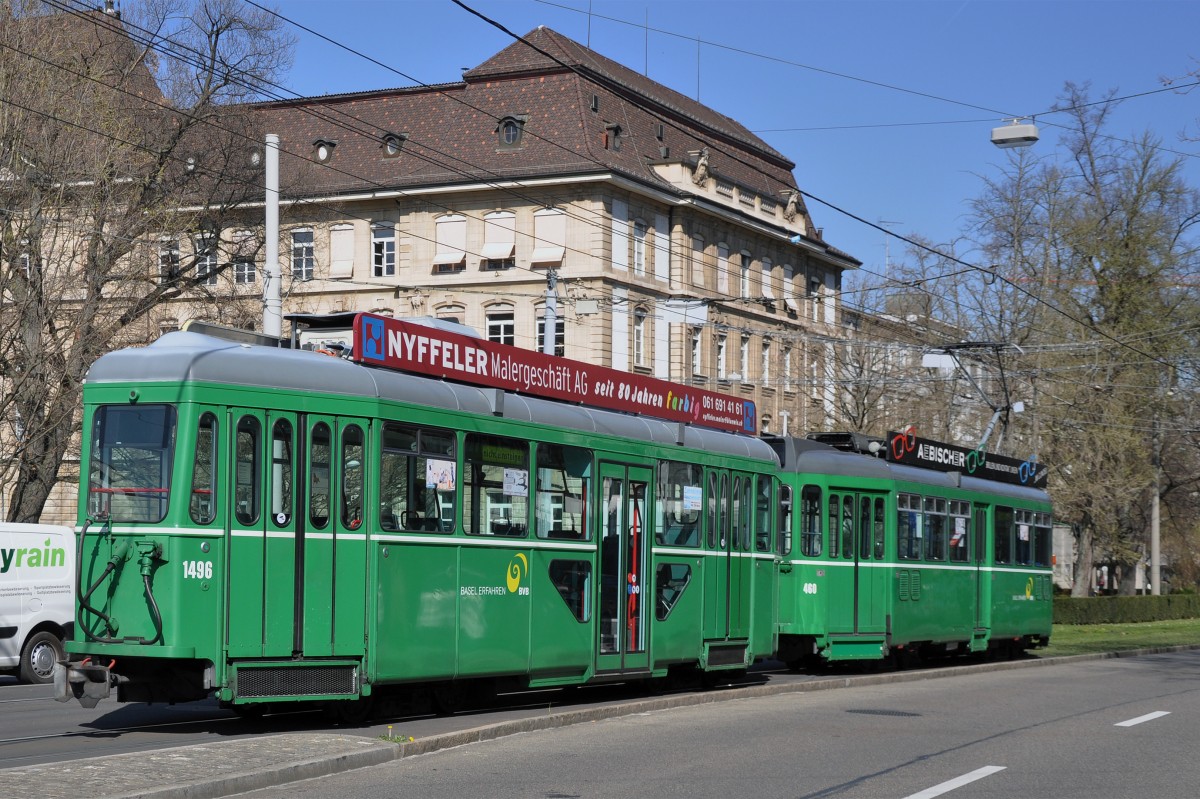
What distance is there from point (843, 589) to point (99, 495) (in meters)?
13.0

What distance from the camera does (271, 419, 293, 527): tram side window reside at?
1327 centimetres

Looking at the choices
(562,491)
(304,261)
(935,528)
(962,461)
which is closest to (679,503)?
(562,491)

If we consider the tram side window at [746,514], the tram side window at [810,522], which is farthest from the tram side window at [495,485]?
the tram side window at [810,522]

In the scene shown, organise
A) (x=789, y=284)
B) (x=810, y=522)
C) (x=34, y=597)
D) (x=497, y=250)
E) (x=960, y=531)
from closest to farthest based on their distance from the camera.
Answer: (x=34, y=597) → (x=810, y=522) → (x=960, y=531) → (x=497, y=250) → (x=789, y=284)

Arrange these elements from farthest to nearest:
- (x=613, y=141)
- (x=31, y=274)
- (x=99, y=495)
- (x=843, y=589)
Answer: (x=613, y=141), (x=31, y=274), (x=843, y=589), (x=99, y=495)

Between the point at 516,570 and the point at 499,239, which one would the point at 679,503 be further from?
the point at 499,239

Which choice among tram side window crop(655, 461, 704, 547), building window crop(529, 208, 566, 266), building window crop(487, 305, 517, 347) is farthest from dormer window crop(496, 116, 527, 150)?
tram side window crop(655, 461, 704, 547)

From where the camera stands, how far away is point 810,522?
23.5m

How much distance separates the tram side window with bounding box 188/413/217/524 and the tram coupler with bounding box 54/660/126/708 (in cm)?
132

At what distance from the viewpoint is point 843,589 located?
2369cm

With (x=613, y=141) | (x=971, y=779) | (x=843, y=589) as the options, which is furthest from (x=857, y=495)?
(x=613, y=141)

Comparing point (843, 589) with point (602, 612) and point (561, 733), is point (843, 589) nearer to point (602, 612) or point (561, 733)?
point (602, 612)

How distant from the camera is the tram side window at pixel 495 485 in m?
15.0

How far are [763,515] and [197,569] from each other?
954 centimetres
